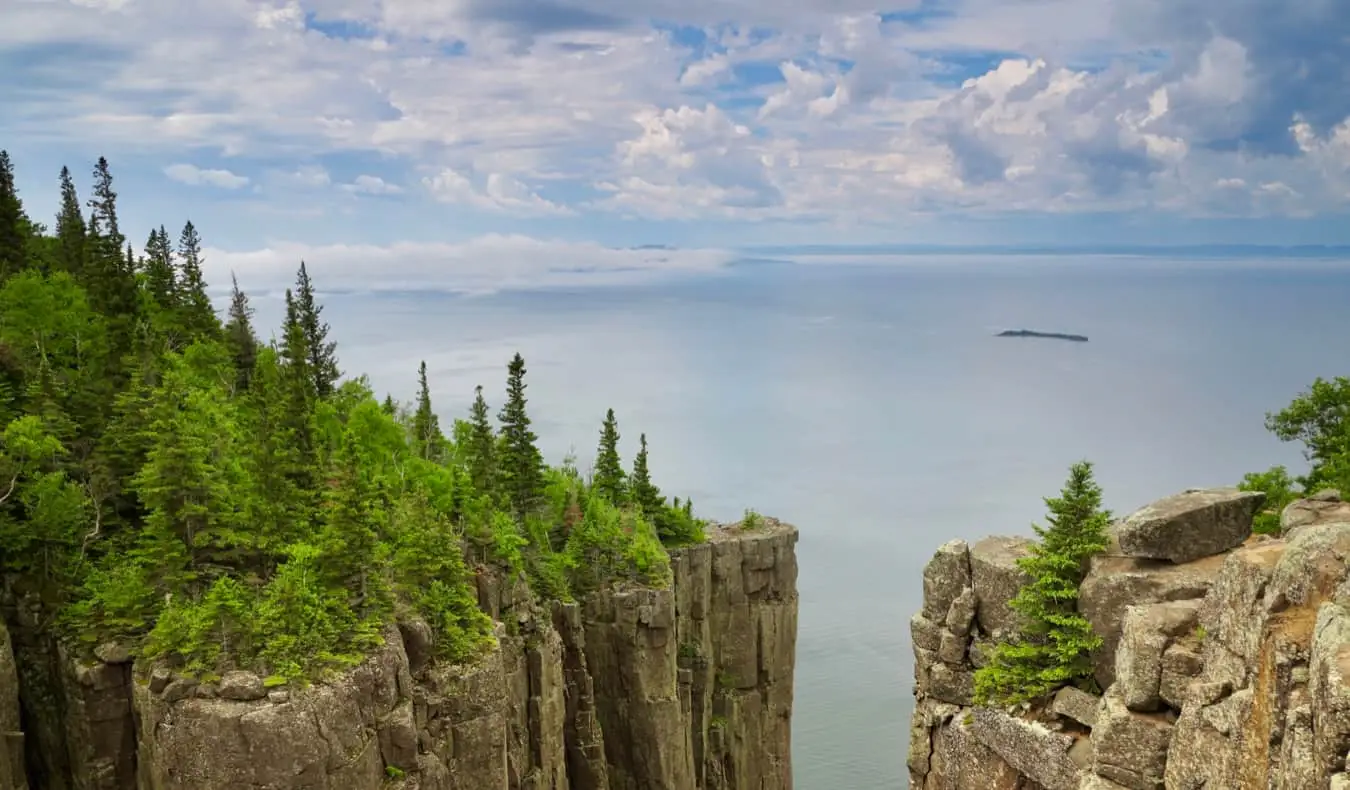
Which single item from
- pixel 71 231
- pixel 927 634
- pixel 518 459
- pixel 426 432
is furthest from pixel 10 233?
pixel 927 634

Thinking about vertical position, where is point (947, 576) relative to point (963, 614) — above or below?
above

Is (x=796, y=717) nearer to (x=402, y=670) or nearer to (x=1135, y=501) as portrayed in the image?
(x=1135, y=501)

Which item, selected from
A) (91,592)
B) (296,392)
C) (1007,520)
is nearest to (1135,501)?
(1007,520)

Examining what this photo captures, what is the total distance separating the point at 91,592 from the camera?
38938mm

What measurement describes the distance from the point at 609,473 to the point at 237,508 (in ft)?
98.2

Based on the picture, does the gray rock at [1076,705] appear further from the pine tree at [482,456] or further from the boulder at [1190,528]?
the pine tree at [482,456]

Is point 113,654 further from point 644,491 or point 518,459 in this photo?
point 644,491

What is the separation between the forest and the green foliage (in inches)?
1129

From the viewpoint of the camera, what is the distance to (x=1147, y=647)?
22188 mm

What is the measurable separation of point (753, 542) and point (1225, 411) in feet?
526

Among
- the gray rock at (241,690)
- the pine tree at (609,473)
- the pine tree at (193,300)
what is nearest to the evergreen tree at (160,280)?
the pine tree at (193,300)

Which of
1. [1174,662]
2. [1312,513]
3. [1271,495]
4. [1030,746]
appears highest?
[1312,513]

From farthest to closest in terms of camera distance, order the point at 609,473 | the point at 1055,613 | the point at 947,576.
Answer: the point at 609,473, the point at 947,576, the point at 1055,613

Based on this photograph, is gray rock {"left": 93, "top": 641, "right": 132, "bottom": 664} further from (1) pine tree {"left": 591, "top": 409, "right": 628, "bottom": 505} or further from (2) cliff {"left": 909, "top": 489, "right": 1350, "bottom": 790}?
(1) pine tree {"left": 591, "top": 409, "right": 628, "bottom": 505}
